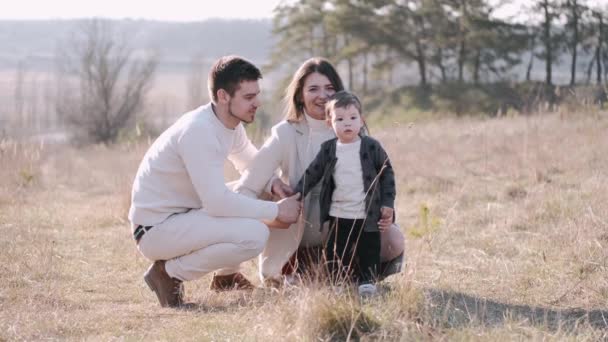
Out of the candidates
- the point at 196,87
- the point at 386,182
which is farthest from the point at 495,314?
the point at 196,87

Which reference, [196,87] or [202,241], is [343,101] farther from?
[196,87]

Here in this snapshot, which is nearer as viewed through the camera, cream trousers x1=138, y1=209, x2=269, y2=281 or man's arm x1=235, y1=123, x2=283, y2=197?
cream trousers x1=138, y1=209, x2=269, y2=281

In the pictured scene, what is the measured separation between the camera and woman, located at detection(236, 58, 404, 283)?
14.6ft

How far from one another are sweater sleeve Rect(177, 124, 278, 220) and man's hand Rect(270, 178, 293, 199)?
0.89 ft

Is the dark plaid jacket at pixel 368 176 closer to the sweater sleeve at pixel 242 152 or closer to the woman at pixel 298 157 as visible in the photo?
the woman at pixel 298 157

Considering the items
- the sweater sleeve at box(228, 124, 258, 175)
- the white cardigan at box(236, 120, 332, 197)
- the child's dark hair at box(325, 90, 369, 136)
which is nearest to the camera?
the child's dark hair at box(325, 90, 369, 136)

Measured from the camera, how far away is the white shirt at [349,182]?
4148mm

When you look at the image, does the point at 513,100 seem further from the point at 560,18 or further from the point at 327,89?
the point at 327,89

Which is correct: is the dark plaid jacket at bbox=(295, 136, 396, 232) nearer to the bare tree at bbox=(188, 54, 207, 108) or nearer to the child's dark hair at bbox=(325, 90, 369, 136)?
the child's dark hair at bbox=(325, 90, 369, 136)

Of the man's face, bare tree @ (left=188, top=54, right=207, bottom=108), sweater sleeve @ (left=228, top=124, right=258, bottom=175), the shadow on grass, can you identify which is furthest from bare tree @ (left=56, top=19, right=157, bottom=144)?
the shadow on grass

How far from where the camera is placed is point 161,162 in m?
4.27

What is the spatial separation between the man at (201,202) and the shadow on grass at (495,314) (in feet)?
3.05

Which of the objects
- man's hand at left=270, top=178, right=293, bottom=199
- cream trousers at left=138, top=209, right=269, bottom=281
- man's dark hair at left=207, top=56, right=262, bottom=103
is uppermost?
A: man's dark hair at left=207, top=56, right=262, bottom=103

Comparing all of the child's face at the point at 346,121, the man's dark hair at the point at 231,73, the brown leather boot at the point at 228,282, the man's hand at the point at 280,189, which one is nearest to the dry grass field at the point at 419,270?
the brown leather boot at the point at 228,282
